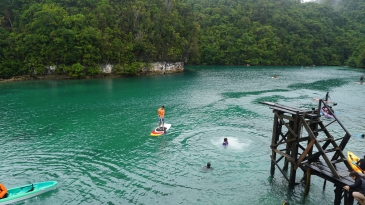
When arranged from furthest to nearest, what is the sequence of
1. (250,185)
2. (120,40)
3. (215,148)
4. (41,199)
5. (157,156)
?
1. (120,40)
2. (215,148)
3. (157,156)
4. (250,185)
5. (41,199)

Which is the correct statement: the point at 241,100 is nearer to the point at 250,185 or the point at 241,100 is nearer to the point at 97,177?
the point at 250,185

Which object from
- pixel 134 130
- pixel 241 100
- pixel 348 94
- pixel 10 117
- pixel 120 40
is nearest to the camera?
pixel 134 130

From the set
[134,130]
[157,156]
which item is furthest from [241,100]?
[157,156]

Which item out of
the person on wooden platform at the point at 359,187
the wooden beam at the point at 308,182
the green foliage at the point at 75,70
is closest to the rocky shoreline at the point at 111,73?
the green foliage at the point at 75,70

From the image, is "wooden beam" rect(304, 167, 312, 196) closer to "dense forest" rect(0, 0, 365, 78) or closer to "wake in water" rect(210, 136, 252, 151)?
"wake in water" rect(210, 136, 252, 151)

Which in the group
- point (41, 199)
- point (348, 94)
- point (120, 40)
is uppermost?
point (120, 40)

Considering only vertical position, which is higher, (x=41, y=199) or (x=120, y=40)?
(x=120, y=40)
